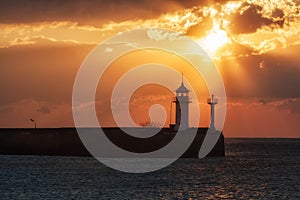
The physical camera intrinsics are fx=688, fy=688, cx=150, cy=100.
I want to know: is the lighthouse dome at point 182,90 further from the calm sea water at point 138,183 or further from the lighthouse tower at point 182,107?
the calm sea water at point 138,183

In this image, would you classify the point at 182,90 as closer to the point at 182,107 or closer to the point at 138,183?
the point at 182,107

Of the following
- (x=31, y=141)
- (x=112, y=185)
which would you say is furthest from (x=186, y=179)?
(x=31, y=141)

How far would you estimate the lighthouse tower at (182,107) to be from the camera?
334 feet

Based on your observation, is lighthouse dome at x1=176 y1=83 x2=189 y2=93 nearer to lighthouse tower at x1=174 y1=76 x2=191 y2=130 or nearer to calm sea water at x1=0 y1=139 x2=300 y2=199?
lighthouse tower at x1=174 y1=76 x2=191 y2=130

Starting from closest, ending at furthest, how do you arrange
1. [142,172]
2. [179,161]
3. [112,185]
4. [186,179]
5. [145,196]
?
[145,196]
[112,185]
[186,179]
[142,172]
[179,161]

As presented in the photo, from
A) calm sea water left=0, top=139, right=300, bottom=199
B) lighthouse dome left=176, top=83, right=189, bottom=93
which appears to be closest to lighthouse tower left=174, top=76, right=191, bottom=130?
lighthouse dome left=176, top=83, right=189, bottom=93

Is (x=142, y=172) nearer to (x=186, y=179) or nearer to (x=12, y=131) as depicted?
(x=186, y=179)

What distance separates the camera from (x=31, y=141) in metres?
94.6

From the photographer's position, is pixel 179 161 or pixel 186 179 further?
pixel 179 161

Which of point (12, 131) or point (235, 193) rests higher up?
point (12, 131)

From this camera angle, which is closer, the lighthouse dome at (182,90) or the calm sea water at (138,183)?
the calm sea water at (138,183)

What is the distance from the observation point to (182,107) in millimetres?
103000

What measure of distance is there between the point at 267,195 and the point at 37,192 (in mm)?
17139

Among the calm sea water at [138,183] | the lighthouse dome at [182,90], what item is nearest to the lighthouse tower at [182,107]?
the lighthouse dome at [182,90]
